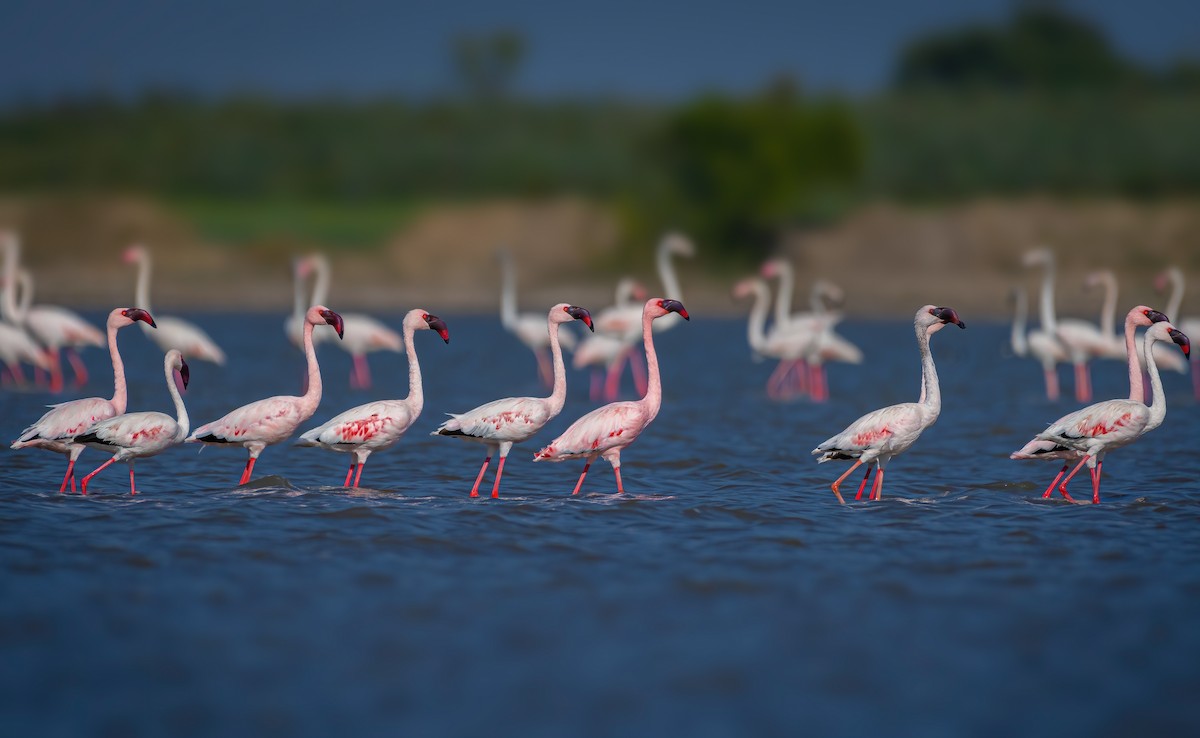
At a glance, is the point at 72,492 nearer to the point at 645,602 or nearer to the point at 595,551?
the point at 595,551

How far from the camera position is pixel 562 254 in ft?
106

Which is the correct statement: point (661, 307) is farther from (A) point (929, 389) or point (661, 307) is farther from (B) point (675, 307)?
(A) point (929, 389)

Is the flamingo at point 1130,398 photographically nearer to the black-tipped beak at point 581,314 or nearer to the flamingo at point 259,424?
the black-tipped beak at point 581,314

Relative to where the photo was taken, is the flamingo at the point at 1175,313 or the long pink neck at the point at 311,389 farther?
the flamingo at the point at 1175,313

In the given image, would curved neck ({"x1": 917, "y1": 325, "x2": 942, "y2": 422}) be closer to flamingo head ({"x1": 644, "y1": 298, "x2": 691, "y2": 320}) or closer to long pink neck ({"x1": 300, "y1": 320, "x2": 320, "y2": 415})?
flamingo head ({"x1": 644, "y1": 298, "x2": 691, "y2": 320})

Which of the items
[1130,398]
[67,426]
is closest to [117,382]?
[67,426]

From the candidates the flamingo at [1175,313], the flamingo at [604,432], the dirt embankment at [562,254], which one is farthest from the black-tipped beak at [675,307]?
the dirt embankment at [562,254]

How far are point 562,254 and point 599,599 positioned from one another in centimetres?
2588

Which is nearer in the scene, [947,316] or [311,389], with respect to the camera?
[947,316]

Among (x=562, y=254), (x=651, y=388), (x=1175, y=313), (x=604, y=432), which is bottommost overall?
(x=604, y=432)

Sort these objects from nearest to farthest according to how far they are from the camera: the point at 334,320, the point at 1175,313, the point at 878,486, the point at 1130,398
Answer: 1. the point at 878,486
2. the point at 334,320
3. the point at 1130,398
4. the point at 1175,313

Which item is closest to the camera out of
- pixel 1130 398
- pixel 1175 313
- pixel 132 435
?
pixel 132 435

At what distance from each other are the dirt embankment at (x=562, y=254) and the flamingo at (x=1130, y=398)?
756 inches

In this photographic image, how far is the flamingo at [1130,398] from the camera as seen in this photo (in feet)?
30.1
